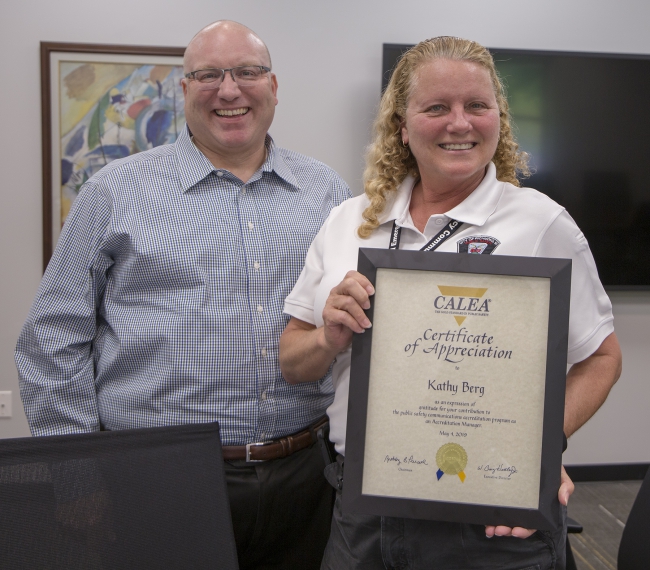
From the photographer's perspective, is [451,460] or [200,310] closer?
[451,460]

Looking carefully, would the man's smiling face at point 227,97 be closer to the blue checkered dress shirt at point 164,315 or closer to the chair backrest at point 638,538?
the blue checkered dress shirt at point 164,315

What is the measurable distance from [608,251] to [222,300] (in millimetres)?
2602

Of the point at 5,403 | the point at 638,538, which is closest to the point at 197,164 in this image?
the point at 638,538

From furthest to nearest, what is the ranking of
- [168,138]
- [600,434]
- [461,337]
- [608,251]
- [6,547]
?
1. [600,434]
2. [608,251]
3. [168,138]
4. [461,337]
5. [6,547]

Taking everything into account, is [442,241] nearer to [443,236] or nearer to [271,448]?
[443,236]

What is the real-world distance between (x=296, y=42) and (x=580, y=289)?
2.54 metres

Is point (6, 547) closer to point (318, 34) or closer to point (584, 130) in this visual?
point (318, 34)

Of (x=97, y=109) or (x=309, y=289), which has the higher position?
(x=97, y=109)

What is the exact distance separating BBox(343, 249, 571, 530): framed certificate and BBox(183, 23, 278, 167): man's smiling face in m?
0.82

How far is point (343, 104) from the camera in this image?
341 centimetres

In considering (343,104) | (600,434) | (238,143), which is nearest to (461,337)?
(238,143)

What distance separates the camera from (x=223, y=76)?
1.77 metres
